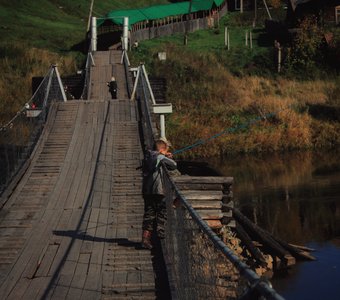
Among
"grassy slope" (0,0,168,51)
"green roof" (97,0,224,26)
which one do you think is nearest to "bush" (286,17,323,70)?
"green roof" (97,0,224,26)

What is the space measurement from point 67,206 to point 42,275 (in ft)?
14.7

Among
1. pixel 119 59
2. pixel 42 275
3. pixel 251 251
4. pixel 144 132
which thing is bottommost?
pixel 251 251

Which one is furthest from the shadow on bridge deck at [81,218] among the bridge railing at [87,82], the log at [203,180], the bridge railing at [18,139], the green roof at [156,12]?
the green roof at [156,12]

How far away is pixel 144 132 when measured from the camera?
20422 mm

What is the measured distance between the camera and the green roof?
58.6 metres

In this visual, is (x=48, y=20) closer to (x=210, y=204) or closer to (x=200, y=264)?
(x=210, y=204)

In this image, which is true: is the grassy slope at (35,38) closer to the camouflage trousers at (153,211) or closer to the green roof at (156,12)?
the green roof at (156,12)

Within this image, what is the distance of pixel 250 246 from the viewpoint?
18812mm

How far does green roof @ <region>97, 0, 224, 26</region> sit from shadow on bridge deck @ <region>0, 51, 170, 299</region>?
1366 inches

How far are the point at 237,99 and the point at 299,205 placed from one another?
19.0 m

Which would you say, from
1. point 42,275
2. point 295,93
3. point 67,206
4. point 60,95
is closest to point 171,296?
point 42,275

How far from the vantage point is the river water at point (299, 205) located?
58.8ft

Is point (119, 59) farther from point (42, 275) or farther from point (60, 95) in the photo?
point (42, 275)

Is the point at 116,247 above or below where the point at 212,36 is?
below
